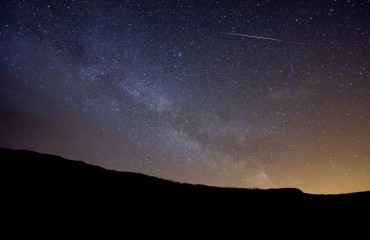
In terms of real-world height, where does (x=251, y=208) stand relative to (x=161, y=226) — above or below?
above

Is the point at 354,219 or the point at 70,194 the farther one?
the point at 354,219

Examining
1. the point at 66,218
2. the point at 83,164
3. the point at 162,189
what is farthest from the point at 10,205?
the point at 162,189

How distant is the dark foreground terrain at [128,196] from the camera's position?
315 inches

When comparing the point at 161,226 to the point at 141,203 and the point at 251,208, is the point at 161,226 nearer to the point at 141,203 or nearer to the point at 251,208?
the point at 141,203

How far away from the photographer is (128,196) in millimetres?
9367

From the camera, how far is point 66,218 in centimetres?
738

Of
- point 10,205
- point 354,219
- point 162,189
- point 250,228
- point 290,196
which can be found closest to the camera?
point 10,205

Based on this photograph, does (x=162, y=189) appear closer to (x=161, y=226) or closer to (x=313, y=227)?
(x=161, y=226)

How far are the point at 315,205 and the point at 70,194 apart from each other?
10263 millimetres

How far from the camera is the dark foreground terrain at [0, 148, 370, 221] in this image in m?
8.00

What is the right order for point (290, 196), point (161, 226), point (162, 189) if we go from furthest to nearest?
point (290, 196)
point (162, 189)
point (161, 226)

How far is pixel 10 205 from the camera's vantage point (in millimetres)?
7152

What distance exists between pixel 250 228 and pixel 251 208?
4.28ft

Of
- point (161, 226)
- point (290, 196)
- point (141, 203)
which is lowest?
point (161, 226)
